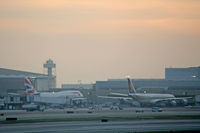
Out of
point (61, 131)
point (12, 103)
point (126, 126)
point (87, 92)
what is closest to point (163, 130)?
point (126, 126)

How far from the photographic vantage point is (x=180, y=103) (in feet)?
470

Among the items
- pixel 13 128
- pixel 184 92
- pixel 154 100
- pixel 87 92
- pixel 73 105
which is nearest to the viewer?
pixel 13 128

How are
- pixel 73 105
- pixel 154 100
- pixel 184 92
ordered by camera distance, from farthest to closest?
pixel 184 92 < pixel 73 105 < pixel 154 100

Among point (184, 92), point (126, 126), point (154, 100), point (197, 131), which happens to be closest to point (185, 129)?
point (197, 131)

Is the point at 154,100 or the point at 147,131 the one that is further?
the point at 154,100

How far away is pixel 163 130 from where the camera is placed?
6175 centimetres

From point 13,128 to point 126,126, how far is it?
16623 millimetres

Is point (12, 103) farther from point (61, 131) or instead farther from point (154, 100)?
point (61, 131)

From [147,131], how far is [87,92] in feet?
410

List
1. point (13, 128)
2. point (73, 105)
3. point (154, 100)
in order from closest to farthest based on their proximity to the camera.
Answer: point (13, 128) < point (154, 100) < point (73, 105)

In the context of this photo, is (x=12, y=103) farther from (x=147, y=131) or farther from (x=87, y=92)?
(x=147, y=131)

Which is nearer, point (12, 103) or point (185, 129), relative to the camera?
point (185, 129)

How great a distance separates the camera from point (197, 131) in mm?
59719

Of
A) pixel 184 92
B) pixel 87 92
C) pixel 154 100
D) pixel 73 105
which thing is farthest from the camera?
pixel 87 92
